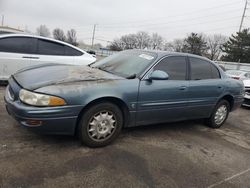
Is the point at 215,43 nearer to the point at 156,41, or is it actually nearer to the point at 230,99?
the point at 156,41

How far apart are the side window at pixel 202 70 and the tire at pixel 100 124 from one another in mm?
1849

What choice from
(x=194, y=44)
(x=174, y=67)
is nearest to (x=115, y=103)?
(x=174, y=67)

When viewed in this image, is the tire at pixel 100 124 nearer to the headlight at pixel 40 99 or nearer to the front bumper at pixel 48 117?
the front bumper at pixel 48 117

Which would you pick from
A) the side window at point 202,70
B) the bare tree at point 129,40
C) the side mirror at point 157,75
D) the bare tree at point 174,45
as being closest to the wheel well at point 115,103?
the side mirror at point 157,75

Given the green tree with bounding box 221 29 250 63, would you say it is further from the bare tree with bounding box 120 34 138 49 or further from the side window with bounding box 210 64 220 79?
the side window with bounding box 210 64 220 79

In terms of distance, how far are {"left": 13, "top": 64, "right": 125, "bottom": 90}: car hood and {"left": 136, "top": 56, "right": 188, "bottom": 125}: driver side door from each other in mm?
562

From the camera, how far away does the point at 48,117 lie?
3264 millimetres

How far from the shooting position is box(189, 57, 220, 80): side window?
4.97m

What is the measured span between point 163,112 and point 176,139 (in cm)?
57

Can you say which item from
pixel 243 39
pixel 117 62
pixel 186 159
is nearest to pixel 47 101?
pixel 117 62

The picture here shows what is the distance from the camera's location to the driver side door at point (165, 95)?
13.4 ft

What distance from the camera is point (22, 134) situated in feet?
12.8

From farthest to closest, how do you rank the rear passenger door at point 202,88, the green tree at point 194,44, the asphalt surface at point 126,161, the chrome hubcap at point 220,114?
the green tree at point 194,44 → the chrome hubcap at point 220,114 → the rear passenger door at point 202,88 → the asphalt surface at point 126,161

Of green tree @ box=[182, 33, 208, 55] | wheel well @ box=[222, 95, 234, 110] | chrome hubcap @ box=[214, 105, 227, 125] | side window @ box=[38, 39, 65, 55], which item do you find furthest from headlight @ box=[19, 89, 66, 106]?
green tree @ box=[182, 33, 208, 55]
